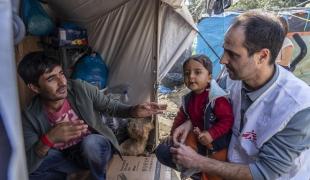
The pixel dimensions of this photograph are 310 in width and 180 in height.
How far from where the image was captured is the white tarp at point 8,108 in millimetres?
602

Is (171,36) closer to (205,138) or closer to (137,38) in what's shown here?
(137,38)

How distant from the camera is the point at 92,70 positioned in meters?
3.60

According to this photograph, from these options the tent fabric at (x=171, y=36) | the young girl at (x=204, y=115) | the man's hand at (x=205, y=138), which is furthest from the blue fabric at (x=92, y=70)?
the man's hand at (x=205, y=138)

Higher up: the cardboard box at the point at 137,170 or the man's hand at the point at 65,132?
the man's hand at the point at 65,132

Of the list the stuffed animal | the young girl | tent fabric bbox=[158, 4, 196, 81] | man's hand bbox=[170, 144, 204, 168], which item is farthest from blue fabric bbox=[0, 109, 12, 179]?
tent fabric bbox=[158, 4, 196, 81]

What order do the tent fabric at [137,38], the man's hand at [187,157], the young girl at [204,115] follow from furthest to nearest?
the tent fabric at [137,38]
the young girl at [204,115]
the man's hand at [187,157]

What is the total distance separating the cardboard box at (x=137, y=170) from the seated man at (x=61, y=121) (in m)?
0.73

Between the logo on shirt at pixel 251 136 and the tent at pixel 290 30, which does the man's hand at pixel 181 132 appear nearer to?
the logo on shirt at pixel 251 136

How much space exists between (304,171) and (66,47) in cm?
271

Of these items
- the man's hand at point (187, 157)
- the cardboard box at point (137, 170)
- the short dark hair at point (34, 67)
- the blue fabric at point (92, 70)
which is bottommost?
the cardboard box at point (137, 170)

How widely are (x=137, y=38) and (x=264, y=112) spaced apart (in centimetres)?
249

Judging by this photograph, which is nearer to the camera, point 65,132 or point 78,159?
point 65,132

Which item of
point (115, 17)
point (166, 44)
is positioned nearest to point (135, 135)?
point (166, 44)

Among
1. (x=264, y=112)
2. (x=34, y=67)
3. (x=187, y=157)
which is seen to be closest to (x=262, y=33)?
(x=264, y=112)
